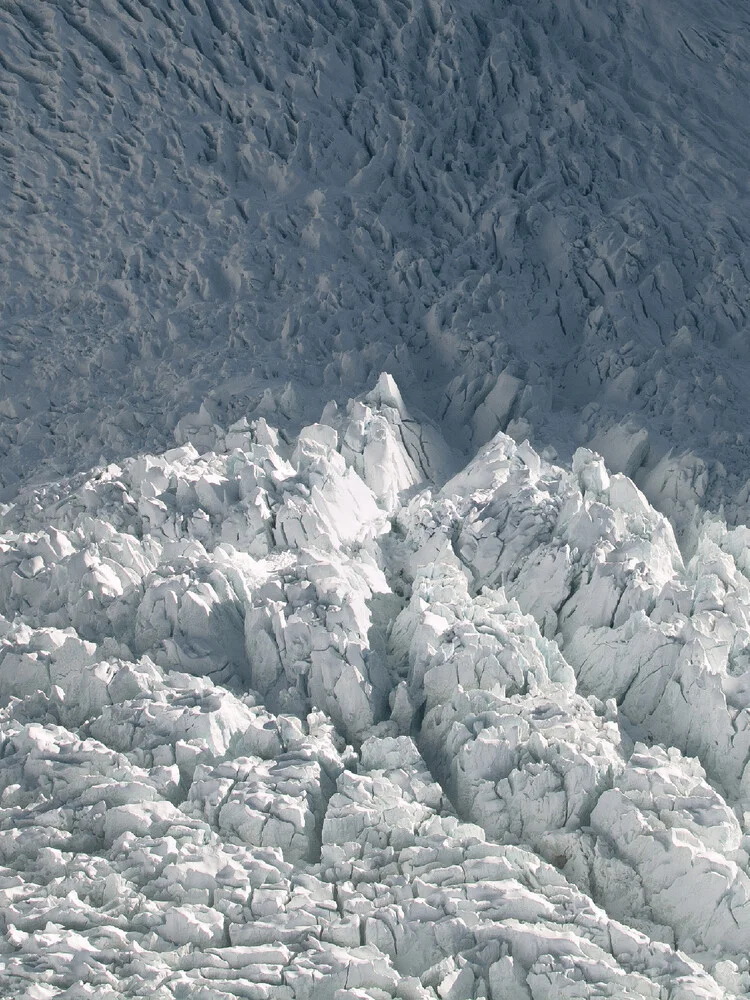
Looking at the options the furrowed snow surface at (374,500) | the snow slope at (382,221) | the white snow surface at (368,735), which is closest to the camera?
the white snow surface at (368,735)

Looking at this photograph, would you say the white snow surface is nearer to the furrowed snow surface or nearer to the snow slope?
the furrowed snow surface

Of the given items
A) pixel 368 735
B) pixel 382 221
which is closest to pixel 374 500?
pixel 368 735

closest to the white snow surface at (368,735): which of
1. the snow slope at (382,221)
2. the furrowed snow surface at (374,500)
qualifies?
the furrowed snow surface at (374,500)

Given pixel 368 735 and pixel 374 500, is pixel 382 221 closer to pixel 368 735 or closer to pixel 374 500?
pixel 374 500

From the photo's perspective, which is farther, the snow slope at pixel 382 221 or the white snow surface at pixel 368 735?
the snow slope at pixel 382 221

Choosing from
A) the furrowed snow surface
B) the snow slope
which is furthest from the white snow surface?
the snow slope

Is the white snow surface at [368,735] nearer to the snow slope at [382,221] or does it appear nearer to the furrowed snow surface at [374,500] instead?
the furrowed snow surface at [374,500]
